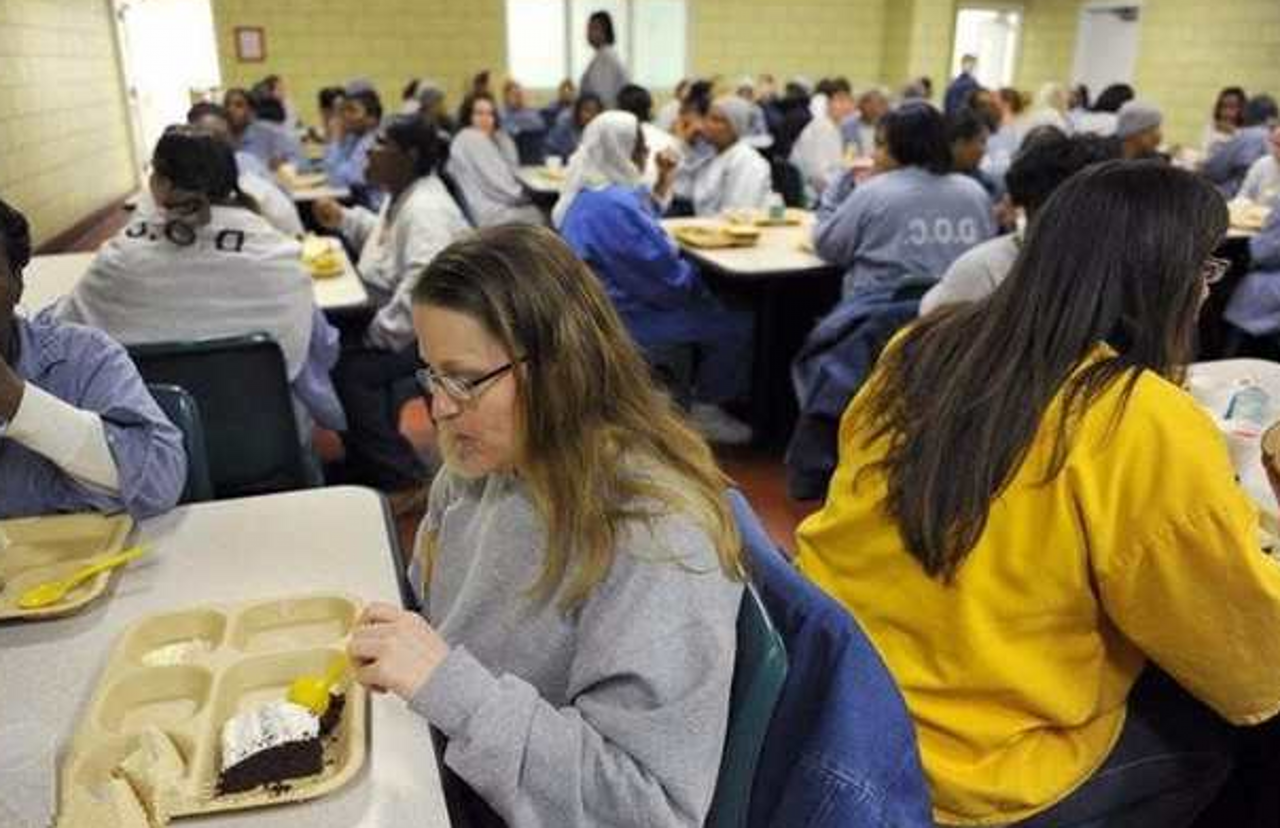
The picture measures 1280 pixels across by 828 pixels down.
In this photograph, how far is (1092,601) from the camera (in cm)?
118

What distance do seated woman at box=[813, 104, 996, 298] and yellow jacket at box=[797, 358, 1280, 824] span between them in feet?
7.22

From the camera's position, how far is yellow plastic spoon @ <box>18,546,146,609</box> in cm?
125

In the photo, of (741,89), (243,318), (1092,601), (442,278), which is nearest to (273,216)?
(243,318)

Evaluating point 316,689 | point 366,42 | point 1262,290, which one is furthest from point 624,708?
point 366,42

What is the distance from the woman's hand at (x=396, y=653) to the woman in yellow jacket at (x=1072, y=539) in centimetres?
60

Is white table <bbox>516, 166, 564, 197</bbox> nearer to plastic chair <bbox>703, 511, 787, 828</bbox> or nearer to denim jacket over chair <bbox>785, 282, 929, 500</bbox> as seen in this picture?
denim jacket over chair <bbox>785, 282, 929, 500</bbox>

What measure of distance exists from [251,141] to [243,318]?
445 cm

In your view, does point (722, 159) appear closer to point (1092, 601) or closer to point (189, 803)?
point (1092, 601)

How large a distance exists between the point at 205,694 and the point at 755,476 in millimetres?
2697

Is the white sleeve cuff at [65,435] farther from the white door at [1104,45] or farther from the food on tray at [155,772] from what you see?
the white door at [1104,45]

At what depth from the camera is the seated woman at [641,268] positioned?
11.3ft

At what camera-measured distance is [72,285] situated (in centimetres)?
310

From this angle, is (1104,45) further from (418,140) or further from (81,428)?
(81,428)

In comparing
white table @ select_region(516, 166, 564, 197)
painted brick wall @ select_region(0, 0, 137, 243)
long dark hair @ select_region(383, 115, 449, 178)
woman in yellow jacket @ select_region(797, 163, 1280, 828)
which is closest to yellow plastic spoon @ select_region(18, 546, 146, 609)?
woman in yellow jacket @ select_region(797, 163, 1280, 828)
